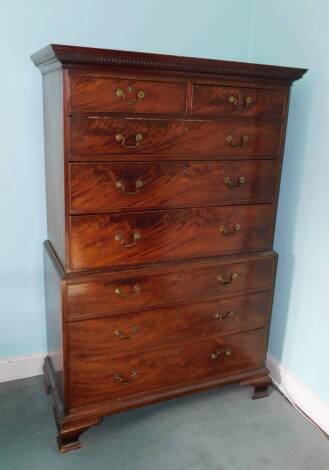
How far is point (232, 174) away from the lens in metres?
1.69

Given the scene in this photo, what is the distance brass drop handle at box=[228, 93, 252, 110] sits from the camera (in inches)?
63.2

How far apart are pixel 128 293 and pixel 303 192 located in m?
0.90

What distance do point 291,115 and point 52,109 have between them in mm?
1044

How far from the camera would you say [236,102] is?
161cm

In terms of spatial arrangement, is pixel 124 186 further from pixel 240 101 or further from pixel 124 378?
pixel 124 378

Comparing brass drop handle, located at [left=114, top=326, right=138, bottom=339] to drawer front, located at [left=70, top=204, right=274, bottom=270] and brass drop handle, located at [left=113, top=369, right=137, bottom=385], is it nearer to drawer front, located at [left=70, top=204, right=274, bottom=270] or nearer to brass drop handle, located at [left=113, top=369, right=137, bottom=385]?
brass drop handle, located at [left=113, top=369, right=137, bottom=385]

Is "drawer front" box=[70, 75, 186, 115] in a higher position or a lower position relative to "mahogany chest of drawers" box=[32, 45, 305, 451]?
higher

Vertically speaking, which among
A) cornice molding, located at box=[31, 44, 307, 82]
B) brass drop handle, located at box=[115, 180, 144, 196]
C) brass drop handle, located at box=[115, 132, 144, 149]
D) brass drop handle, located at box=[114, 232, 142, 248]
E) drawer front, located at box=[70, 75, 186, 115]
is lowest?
brass drop handle, located at box=[114, 232, 142, 248]

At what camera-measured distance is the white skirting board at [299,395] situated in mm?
1878

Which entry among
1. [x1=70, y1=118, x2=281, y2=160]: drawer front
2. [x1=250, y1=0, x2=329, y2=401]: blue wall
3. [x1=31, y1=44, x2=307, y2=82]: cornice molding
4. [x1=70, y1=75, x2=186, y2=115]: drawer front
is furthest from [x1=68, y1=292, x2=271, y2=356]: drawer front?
[x1=31, y1=44, x2=307, y2=82]: cornice molding

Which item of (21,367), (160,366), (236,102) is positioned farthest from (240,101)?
(21,367)

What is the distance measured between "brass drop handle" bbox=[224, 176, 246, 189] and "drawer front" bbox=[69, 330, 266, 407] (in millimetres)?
651

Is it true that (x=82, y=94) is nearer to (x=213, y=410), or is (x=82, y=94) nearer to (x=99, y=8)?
(x=99, y=8)

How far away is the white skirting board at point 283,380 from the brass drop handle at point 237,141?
112 centimetres
